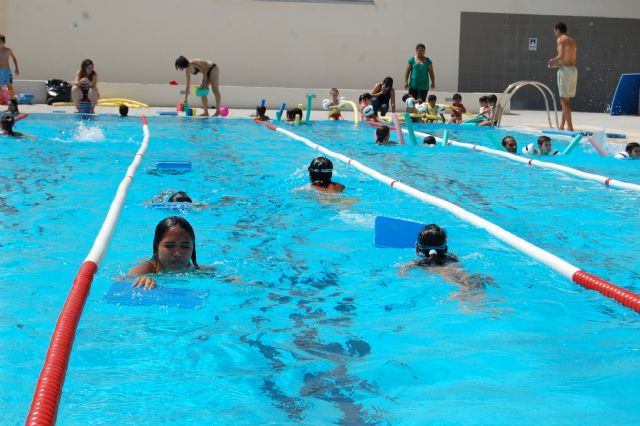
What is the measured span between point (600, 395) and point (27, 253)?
398 cm

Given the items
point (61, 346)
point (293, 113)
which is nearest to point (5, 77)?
point (293, 113)

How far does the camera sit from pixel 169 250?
489 centimetres

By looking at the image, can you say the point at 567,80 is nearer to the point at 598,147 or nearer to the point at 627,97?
the point at 598,147

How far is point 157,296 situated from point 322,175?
391 cm

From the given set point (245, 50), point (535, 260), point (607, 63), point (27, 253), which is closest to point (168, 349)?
point (27, 253)

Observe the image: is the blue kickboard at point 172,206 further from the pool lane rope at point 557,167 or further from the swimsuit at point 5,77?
the swimsuit at point 5,77

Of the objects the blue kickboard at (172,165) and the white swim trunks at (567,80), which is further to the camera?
the white swim trunks at (567,80)

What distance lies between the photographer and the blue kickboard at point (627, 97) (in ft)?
71.8

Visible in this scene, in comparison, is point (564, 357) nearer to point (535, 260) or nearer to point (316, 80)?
point (535, 260)

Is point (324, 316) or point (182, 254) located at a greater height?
point (182, 254)

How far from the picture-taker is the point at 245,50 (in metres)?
25.0

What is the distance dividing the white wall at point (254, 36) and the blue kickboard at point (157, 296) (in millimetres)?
20667

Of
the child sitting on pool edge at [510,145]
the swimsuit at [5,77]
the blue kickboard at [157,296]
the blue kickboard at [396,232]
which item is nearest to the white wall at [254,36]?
the swimsuit at [5,77]

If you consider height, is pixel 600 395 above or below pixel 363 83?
below
